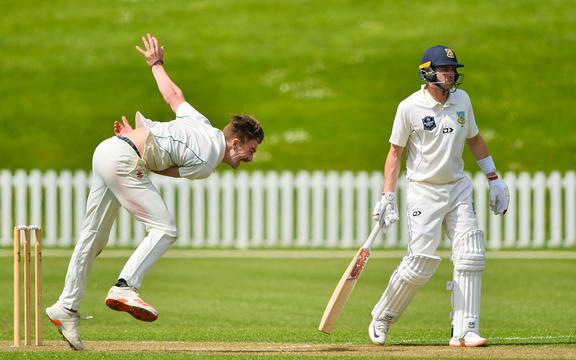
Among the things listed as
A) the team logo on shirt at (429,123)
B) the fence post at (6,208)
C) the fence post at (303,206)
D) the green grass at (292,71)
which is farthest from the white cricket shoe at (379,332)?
the green grass at (292,71)

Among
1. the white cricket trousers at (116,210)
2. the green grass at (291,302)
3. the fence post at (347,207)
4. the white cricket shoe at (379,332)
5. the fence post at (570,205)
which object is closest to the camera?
the white cricket trousers at (116,210)

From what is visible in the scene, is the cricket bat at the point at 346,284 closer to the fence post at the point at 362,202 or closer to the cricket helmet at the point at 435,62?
the cricket helmet at the point at 435,62

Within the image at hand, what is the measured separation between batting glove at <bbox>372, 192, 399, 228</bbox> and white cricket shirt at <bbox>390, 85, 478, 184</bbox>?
0.25m

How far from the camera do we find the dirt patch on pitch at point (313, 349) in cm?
790

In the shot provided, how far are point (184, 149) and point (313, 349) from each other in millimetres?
1631

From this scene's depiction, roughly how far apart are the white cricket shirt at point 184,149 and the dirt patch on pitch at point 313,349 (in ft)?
3.97

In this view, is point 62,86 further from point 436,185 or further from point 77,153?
point 436,185

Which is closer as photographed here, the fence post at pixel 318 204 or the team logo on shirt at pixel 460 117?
the team logo on shirt at pixel 460 117

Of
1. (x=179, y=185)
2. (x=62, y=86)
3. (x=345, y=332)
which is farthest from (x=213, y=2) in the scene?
(x=345, y=332)

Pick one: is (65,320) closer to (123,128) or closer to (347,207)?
(123,128)

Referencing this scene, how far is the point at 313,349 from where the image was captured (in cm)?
831

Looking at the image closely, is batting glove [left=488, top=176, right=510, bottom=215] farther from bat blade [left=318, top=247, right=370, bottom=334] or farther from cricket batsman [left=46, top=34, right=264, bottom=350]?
cricket batsman [left=46, top=34, right=264, bottom=350]

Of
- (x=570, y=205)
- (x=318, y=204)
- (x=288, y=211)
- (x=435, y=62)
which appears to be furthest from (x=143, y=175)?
(x=570, y=205)

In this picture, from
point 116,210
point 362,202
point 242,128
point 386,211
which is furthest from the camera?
point 362,202
